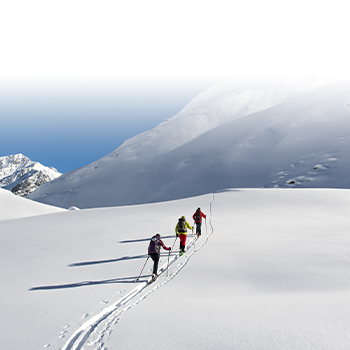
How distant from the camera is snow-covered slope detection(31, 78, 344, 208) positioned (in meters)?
47.7

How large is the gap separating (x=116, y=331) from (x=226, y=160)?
54354mm

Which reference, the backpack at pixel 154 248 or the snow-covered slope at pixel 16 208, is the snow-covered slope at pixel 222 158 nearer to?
the snow-covered slope at pixel 16 208

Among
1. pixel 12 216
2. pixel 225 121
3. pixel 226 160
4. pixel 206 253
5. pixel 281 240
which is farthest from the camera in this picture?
pixel 225 121

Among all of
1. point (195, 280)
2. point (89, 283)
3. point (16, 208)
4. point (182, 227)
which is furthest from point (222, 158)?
point (89, 283)

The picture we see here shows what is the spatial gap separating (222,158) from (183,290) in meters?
53.3

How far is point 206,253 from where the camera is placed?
10.5 m

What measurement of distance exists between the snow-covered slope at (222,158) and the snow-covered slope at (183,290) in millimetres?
33263

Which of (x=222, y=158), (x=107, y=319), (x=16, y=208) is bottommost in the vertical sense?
(x=107, y=319)

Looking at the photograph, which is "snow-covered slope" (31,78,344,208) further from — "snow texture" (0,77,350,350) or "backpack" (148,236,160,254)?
"backpack" (148,236,160,254)

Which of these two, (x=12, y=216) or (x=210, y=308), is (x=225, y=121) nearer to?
(x=12, y=216)

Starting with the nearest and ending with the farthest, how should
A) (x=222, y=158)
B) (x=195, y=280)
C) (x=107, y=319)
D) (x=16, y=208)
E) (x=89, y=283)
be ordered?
(x=107, y=319) → (x=195, y=280) → (x=89, y=283) → (x=16, y=208) → (x=222, y=158)

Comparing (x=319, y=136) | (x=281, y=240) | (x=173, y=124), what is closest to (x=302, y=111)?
(x=319, y=136)

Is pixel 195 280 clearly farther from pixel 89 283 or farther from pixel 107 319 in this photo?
pixel 89 283

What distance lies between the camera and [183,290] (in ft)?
24.5
